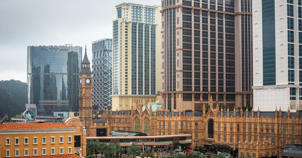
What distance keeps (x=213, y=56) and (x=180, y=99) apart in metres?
28.7

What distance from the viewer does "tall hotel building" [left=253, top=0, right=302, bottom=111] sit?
146 metres

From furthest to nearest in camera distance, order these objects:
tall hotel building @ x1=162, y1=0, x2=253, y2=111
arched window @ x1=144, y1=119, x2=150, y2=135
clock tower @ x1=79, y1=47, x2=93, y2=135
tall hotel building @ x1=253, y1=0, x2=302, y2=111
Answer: tall hotel building @ x1=162, y1=0, x2=253, y2=111, arched window @ x1=144, y1=119, x2=150, y2=135, clock tower @ x1=79, y1=47, x2=93, y2=135, tall hotel building @ x1=253, y1=0, x2=302, y2=111

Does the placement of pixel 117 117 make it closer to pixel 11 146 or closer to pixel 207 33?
pixel 207 33

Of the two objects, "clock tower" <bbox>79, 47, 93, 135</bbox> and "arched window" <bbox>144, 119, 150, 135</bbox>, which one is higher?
"clock tower" <bbox>79, 47, 93, 135</bbox>

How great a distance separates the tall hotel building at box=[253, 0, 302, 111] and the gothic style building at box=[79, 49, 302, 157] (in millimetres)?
11486

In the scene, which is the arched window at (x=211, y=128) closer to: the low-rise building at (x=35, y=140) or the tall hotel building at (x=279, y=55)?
the tall hotel building at (x=279, y=55)

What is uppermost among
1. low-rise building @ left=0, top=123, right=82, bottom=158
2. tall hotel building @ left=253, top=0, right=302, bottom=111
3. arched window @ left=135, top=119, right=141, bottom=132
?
tall hotel building @ left=253, top=0, right=302, bottom=111

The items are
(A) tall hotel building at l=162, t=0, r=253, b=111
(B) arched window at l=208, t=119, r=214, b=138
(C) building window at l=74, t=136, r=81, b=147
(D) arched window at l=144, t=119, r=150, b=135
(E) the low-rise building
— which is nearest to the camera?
(E) the low-rise building

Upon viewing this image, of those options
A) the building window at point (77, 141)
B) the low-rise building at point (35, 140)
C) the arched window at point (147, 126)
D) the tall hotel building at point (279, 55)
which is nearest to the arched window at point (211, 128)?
the tall hotel building at point (279, 55)

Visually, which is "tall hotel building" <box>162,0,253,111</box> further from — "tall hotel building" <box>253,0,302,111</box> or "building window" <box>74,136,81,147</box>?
"building window" <box>74,136,81,147</box>

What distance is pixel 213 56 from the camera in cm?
19850

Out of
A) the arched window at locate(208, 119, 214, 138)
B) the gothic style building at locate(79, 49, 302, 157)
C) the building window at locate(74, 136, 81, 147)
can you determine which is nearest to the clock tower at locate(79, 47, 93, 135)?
the gothic style building at locate(79, 49, 302, 157)

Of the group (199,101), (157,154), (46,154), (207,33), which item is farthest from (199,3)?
(46,154)

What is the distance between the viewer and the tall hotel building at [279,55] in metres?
146
